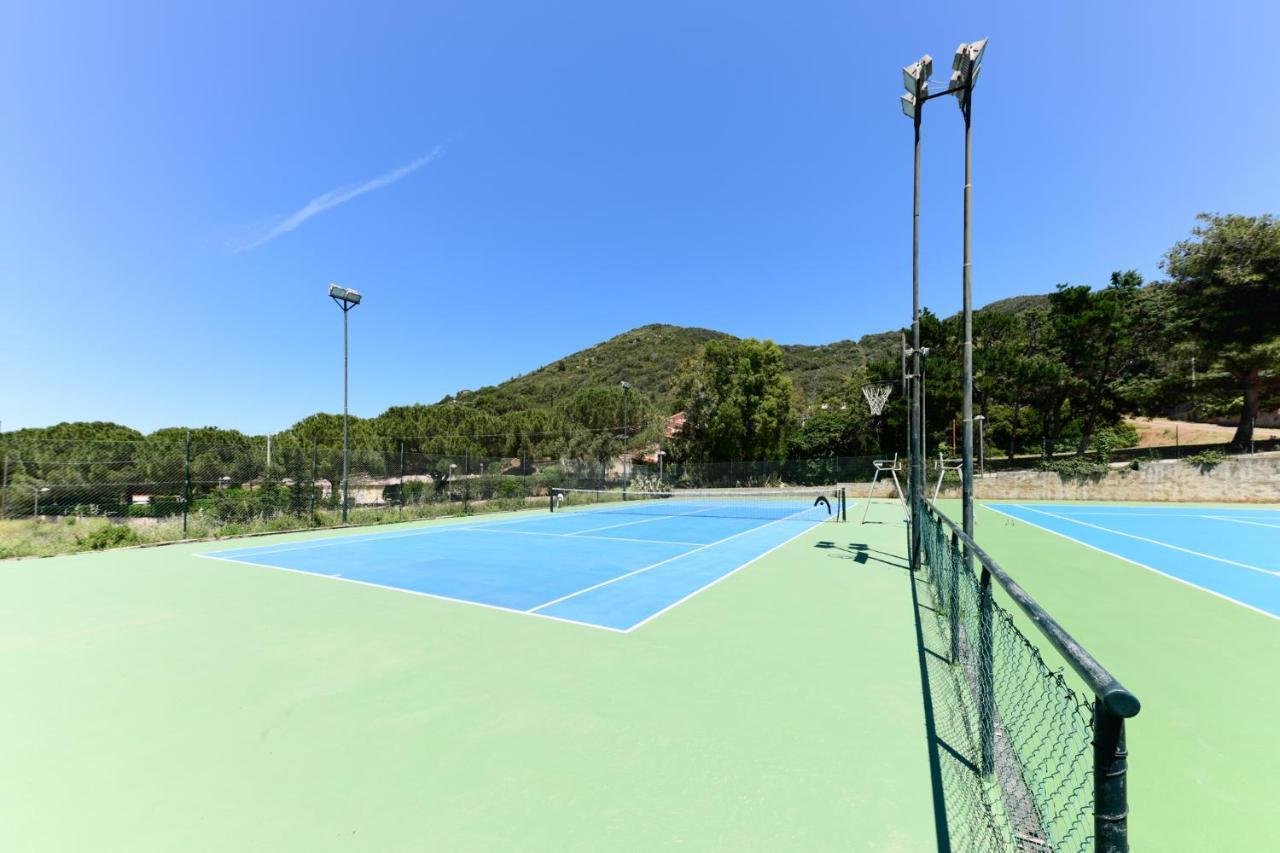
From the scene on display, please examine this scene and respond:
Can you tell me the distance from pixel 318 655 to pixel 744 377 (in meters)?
33.8

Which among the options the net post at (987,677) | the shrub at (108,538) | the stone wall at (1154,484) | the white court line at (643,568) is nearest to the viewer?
the net post at (987,677)

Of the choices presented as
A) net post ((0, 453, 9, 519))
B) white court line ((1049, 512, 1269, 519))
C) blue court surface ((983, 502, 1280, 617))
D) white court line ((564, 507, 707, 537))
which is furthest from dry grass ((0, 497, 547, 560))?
white court line ((1049, 512, 1269, 519))

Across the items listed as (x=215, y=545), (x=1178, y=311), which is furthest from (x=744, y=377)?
(x=215, y=545)

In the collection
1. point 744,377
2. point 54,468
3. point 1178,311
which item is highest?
point 1178,311

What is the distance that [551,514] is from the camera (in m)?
21.2

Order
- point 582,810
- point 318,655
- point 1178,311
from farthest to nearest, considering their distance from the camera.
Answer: point 1178,311 → point 318,655 → point 582,810

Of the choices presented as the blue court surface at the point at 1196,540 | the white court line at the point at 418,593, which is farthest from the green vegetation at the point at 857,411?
the blue court surface at the point at 1196,540

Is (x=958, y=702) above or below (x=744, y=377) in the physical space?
below

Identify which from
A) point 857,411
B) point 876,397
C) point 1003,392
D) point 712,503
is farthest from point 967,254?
point 857,411

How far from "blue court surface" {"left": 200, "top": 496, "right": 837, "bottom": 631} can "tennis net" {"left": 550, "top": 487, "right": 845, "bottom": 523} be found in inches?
110

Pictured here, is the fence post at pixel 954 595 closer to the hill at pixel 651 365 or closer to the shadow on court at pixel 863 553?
the shadow on court at pixel 863 553

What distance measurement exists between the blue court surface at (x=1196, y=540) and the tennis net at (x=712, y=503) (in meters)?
7.04

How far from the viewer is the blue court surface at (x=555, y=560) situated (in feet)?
23.2

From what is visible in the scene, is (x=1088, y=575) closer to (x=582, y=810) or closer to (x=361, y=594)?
(x=582, y=810)
